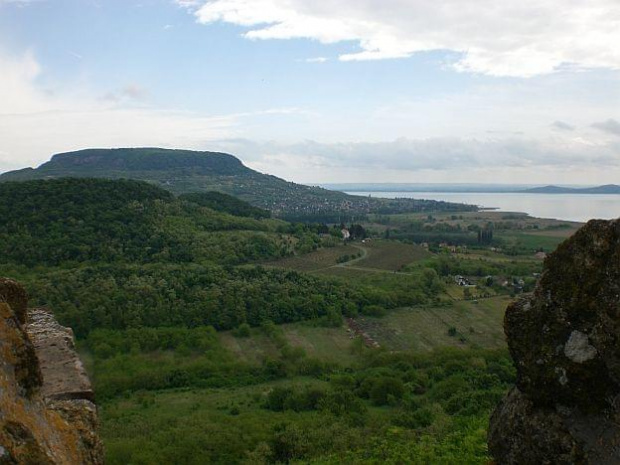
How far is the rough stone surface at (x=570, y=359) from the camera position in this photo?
5.57m

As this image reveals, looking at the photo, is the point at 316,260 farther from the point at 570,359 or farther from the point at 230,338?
the point at 570,359

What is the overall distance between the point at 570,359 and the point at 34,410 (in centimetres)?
562

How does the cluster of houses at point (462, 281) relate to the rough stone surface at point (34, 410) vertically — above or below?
below

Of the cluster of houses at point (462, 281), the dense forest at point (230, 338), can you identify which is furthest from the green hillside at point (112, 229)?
the cluster of houses at point (462, 281)

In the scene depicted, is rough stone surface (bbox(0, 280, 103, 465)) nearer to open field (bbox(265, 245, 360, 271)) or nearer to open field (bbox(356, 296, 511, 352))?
open field (bbox(356, 296, 511, 352))

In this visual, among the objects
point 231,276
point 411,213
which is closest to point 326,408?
point 231,276

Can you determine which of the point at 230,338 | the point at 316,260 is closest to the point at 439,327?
the point at 230,338

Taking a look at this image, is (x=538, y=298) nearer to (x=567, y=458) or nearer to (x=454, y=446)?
(x=567, y=458)

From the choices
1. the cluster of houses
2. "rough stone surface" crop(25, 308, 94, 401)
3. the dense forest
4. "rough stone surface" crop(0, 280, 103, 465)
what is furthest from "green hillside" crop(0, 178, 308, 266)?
"rough stone surface" crop(0, 280, 103, 465)

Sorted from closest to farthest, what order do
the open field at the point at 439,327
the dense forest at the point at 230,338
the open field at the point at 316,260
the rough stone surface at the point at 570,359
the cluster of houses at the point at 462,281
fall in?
the rough stone surface at the point at 570,359
the dense forest at the point at 230,338
the open field at the point at 439,327
the cluster of houses at the point at 462,281
the open field at the point at 316,260

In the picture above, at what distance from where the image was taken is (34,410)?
15.7ft

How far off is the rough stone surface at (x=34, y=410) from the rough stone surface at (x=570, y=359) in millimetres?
4925

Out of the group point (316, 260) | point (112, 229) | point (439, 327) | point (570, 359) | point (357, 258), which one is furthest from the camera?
point (357, 258)

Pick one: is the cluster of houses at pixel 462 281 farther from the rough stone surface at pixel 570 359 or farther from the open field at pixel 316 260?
A: the rough stone surface at pixel 570 359
